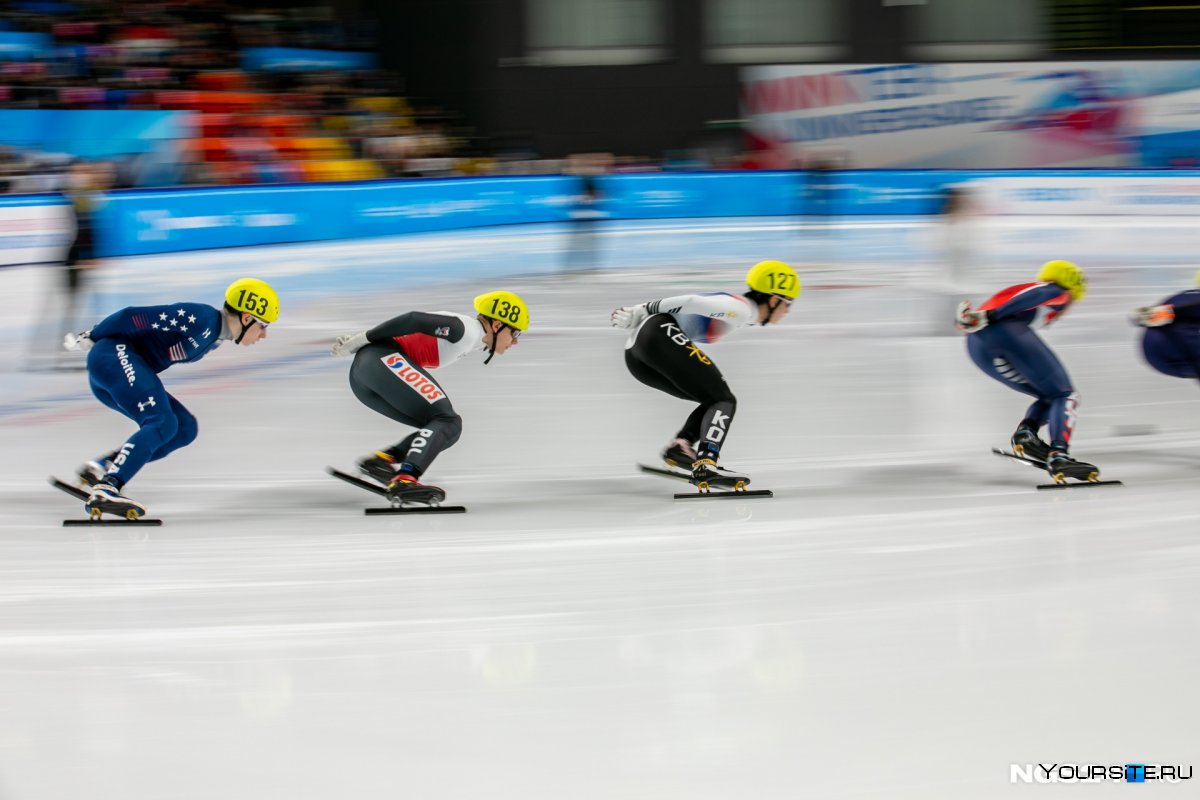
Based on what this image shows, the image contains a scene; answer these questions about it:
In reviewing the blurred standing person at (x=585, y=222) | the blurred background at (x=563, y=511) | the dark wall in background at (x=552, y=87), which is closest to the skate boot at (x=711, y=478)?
the blurred background at (x=563, y=511)

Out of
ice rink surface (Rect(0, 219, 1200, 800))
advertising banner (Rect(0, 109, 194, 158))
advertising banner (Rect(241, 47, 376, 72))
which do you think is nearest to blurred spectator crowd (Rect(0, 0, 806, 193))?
advertising banner (Rect(241, 47, 376, 72))

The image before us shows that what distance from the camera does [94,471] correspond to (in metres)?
4.71

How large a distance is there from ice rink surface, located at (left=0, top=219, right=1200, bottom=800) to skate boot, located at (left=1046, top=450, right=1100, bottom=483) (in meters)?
0.16

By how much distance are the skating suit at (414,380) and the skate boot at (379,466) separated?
0.27 ft

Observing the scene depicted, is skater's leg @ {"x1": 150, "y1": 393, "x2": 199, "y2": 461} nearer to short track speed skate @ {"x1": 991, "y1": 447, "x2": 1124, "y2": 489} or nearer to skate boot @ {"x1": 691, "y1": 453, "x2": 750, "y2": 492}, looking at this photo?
skate boot @ {"x1": 691, "y1": 453, "x2": 750, "y2": 492}

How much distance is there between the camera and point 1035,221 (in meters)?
15.9

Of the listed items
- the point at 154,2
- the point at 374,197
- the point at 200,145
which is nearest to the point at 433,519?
the point at 374,197

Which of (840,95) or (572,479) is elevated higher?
(840,95)

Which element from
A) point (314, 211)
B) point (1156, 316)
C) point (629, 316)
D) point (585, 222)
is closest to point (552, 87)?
point (314, 211)

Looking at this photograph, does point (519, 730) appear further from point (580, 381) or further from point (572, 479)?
point (580, 381)

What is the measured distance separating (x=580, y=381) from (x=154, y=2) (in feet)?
47.1

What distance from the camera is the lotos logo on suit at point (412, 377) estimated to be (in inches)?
187

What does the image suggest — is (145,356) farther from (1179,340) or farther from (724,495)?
(1179,340)

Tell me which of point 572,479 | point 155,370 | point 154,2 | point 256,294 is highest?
point 154,2
